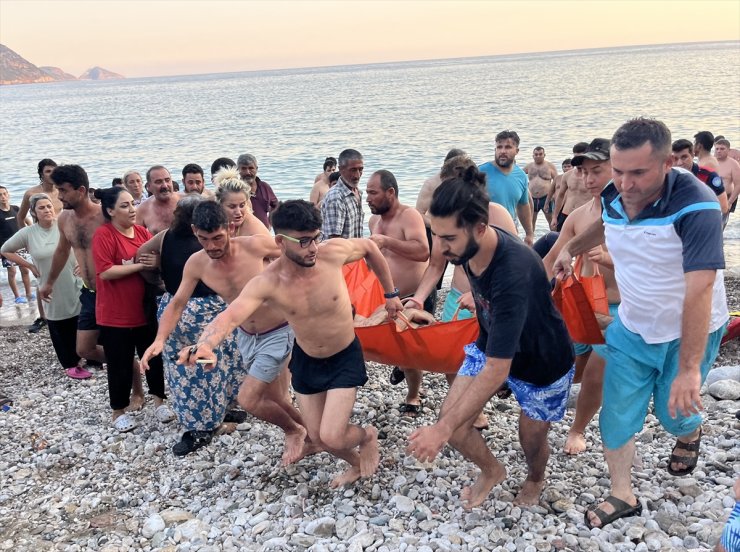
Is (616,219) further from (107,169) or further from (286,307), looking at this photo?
(107,169)

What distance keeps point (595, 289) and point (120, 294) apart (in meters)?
3.69

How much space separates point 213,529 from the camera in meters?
4.00

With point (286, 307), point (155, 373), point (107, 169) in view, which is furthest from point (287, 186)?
point (286, 307)

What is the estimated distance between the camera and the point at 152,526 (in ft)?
13.4

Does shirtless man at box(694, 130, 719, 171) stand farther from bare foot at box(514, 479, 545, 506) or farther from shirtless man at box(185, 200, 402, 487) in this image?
bare foot at box(514, 479, 545, 506)

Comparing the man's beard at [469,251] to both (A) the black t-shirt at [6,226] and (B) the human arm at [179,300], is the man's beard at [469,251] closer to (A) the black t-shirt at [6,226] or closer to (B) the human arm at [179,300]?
(B) the human arm at [179,300]

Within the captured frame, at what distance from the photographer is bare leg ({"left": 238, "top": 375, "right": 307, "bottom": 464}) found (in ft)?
14.9

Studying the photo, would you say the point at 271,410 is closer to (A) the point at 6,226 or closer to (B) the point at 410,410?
(B) the point at 410,410

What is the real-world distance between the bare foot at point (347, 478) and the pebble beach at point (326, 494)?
2.1 inches

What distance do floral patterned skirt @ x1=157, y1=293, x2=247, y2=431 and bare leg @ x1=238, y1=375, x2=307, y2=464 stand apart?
2.08 ft

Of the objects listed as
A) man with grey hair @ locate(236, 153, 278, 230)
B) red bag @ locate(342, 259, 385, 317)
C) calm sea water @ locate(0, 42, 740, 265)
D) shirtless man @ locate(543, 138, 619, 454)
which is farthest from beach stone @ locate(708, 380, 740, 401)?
calm sea water @ locate(0, 42, 740, 265)

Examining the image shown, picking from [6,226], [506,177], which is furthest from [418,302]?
[6,226]

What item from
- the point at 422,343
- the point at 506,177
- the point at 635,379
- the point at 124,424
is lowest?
the point at 124,424

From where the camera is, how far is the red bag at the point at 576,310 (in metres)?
4.07
